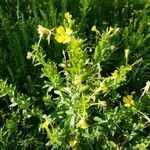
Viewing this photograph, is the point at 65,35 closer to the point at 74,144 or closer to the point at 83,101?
the point at 83,101

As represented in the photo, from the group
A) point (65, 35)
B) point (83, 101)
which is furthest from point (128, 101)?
point (65, 35)

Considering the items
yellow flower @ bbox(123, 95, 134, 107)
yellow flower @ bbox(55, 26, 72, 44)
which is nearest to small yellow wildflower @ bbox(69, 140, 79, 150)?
yellow flower @ bbox(123, 95, 134, 107)

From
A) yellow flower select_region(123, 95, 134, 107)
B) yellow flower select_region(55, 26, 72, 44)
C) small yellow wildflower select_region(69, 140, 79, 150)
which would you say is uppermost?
yellow flower select_region(55, 26, 72, 44)

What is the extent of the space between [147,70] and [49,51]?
2.08ft

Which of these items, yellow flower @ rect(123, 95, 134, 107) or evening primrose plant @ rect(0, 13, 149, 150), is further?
yellow flower @ rect(123, 95, 134, 107)

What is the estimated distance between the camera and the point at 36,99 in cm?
236

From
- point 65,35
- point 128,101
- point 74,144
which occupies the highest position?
point 65,35

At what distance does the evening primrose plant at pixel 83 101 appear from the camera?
6.17 ft

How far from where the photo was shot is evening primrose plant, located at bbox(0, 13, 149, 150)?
74.1 inches

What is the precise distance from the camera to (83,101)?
187 centimetres

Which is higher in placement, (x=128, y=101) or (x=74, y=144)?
(x=128, y=101)

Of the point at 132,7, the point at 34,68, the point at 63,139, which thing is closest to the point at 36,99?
the point at 34,68

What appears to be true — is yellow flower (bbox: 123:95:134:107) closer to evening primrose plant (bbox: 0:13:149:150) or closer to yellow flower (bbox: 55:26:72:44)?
evening primrose plant (bbox: 0:13:149:150)

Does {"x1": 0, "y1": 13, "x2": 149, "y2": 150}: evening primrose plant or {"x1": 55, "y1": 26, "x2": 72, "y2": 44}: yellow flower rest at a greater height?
{"x1": 55, "y1": 26, "x2": 72, "y2": 44}: yellow flower
